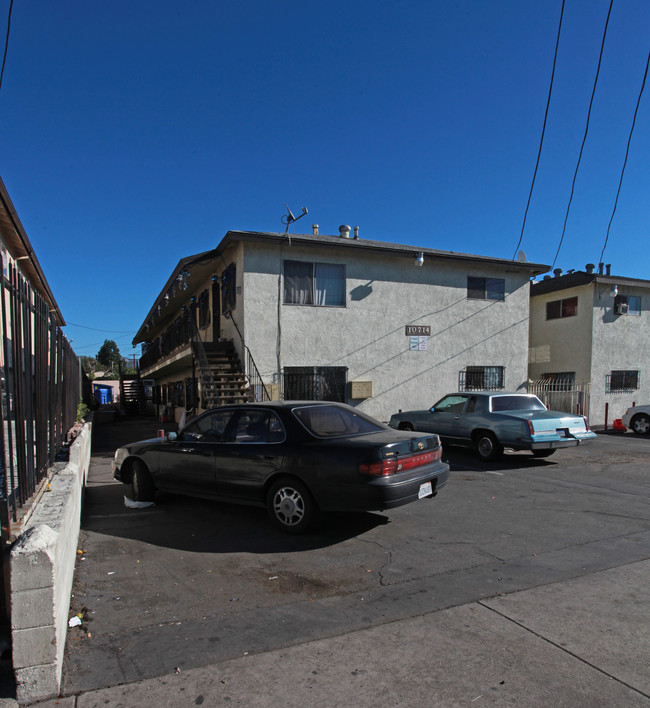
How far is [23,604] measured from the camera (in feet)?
8.87

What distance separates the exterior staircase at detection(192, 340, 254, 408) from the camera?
43.1 feet

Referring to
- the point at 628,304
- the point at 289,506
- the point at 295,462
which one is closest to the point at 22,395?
the point at 295,462

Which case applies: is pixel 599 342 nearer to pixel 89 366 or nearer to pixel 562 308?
pixel 562 308

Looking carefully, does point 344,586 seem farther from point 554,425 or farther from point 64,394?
point 554,425

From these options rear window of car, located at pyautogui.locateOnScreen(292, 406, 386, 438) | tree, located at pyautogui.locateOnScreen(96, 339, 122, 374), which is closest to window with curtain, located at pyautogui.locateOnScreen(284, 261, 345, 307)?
rear window of car, located at pyautogui.locateOnScreen(292, 406, 386, 438)

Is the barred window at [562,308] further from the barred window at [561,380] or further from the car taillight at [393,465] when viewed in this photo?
the car taillight at [393,465]

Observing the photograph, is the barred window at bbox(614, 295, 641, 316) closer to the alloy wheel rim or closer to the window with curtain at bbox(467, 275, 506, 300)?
the window with curtain at bbox(467, 275, 506, 300)

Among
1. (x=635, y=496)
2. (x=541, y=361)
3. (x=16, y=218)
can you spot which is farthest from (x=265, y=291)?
(x=541, y=361)

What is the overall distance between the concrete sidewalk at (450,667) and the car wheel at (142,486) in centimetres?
379

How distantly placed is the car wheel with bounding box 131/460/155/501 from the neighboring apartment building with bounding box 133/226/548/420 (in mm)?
5824

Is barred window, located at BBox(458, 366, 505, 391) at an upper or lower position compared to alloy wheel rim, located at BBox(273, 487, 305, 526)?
upper

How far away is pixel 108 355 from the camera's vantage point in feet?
393

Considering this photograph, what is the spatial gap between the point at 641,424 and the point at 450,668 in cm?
1637

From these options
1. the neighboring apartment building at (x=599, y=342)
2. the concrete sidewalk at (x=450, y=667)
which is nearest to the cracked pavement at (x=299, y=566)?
the concrete sidewalk at (x=450, y=667)
